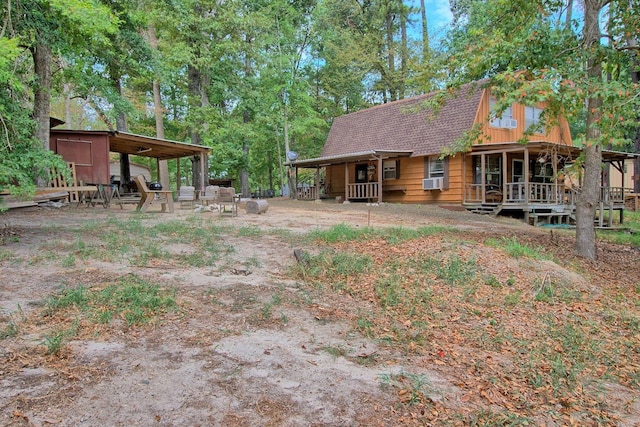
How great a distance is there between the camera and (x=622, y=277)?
7.02m

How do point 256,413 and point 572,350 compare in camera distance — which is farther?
point 572,350

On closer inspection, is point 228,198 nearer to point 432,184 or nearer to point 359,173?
point 432,184

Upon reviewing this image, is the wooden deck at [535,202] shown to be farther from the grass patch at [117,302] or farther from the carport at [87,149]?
the grass patch at [117,302]

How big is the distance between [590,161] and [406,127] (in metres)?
12.3

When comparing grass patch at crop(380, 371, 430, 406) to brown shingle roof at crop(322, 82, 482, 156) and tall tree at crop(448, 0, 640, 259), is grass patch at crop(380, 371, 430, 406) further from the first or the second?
brown shingle roof at crop(322, 82, 482, 156)

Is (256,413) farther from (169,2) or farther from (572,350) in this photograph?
(169,2)

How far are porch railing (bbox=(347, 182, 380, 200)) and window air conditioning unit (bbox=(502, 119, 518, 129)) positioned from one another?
618 cm

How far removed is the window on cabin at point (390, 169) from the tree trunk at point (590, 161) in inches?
467

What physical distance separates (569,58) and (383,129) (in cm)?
1372

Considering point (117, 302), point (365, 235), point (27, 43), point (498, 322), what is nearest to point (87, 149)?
point (27, 43)

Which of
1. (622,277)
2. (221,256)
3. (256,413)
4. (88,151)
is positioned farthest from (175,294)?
(88,151)

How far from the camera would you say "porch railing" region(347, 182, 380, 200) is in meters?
19.1

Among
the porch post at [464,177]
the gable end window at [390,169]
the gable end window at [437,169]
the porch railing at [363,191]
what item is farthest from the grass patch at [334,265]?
the gable end window at [390,169]

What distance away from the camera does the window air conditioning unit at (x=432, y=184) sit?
17.5 m
